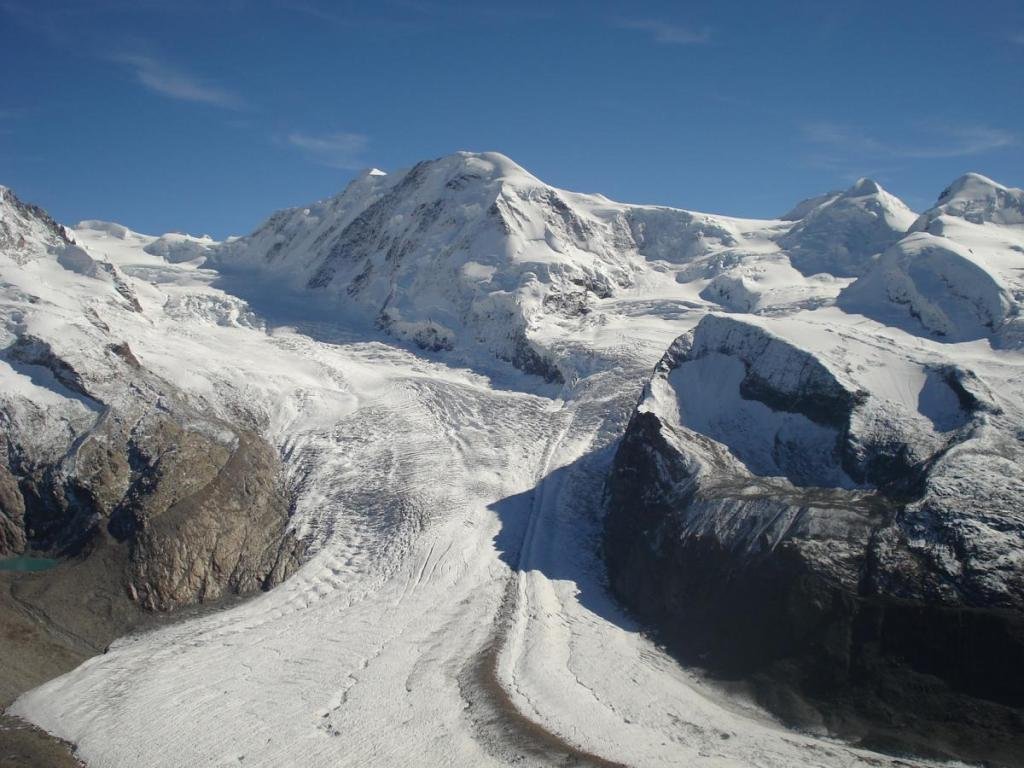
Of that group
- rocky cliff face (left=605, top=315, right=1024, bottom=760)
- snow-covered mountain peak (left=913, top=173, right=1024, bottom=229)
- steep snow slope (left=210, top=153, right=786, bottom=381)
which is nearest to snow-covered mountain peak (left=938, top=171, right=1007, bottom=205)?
snow-covered mountain peak (left=913, top=173, right=1024, bottom=229)

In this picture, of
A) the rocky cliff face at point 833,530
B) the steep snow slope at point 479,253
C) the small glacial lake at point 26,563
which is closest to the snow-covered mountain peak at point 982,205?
the steep snow slope at point 479,253

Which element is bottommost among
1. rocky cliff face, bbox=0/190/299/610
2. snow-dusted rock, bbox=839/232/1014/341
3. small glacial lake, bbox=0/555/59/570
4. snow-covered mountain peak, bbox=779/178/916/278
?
small glacial lake, bbox=0/555/59/570

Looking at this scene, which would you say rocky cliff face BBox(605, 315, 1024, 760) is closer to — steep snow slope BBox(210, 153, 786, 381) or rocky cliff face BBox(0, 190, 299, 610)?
rocky cliff face BBox(0, 190, 299, 610)

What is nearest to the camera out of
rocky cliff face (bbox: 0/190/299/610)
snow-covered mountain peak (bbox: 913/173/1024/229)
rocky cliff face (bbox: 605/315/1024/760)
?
rocky cliff face (bbox: 605/315/1024/760)

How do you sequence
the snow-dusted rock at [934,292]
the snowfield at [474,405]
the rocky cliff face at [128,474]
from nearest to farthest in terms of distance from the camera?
the snowfield at [474,405]
the rocky cliff face at [128,474]
the snow-dusted rock at [934,292]

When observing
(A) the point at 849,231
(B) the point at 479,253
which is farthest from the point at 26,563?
(A) the point at 849,231

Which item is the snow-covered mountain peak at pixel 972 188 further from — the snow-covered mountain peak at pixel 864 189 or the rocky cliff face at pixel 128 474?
the rocky cliff face at pixel 128 474
